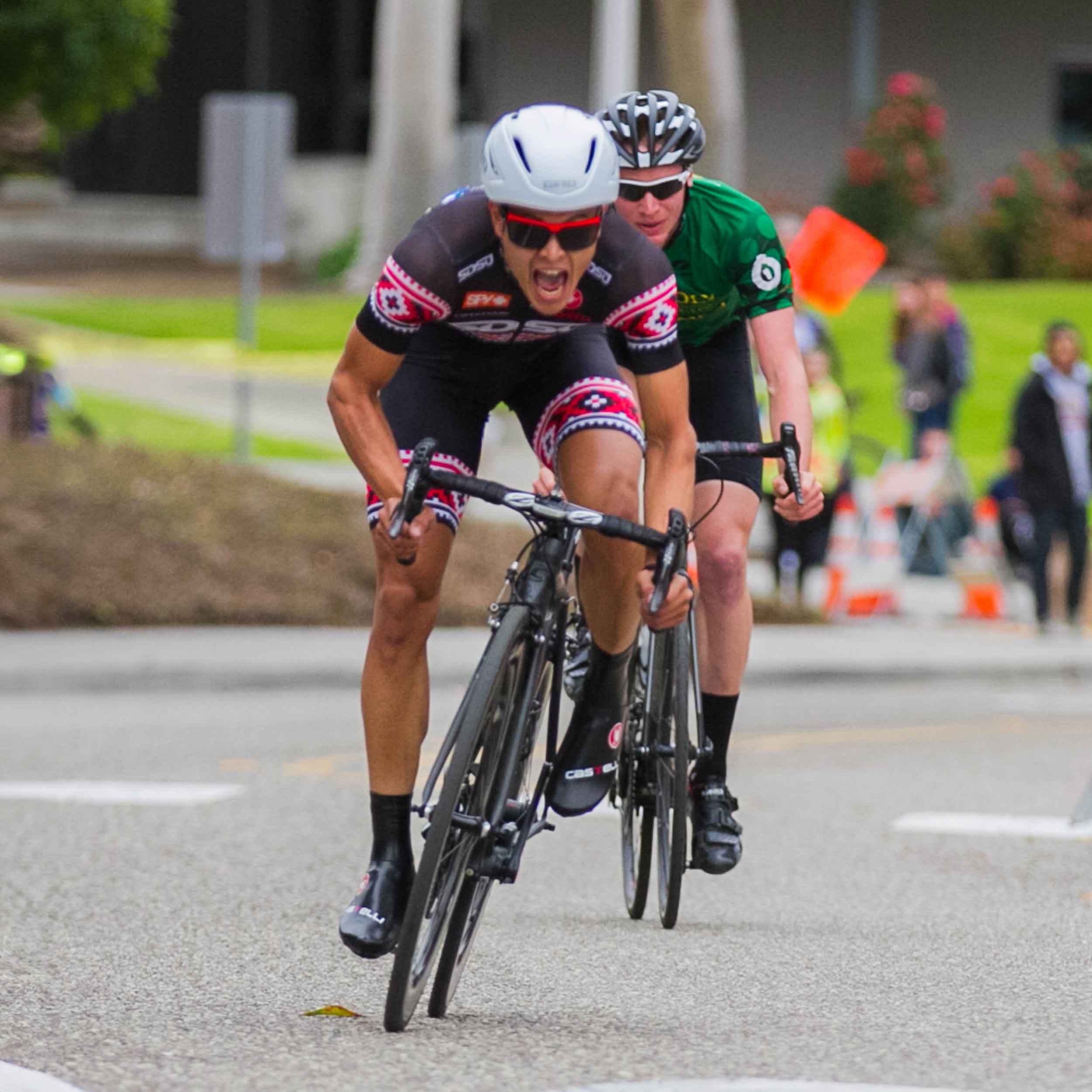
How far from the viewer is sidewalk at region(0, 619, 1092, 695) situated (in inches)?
520

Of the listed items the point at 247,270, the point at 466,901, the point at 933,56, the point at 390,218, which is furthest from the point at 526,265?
the point at 933,56

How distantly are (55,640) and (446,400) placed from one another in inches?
350

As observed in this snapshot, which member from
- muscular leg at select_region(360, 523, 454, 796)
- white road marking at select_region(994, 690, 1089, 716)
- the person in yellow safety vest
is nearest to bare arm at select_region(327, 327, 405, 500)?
muscular leg at select_region(360, 523, 454, 796)

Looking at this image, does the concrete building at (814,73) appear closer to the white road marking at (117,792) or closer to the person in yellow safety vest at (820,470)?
the person in yellow safety vest at (820,470)

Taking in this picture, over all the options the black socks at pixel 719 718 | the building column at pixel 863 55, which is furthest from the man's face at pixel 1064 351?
the building column at pixel 863 55

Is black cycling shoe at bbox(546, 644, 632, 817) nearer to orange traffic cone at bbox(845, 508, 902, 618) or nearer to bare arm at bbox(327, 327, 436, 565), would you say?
bare arm at bbox(327, 327, 436, 565)

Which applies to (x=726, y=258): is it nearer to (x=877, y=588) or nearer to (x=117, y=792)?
(x=117, y=792)

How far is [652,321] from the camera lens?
5.32 meters

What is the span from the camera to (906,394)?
20.3 metres

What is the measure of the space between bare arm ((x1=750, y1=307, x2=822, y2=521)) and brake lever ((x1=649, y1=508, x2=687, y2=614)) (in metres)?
0.93

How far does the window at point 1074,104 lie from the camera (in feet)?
136

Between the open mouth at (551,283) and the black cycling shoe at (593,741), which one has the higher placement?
the open mouth at (551,283)

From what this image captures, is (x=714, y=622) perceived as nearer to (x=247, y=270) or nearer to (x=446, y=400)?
(x=446, y=400)

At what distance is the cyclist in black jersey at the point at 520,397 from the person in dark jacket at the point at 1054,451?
425 inches
